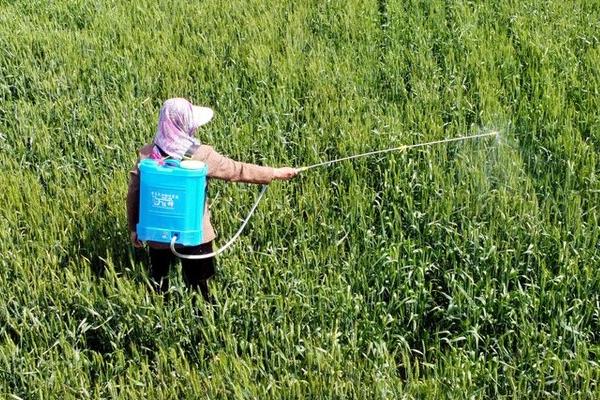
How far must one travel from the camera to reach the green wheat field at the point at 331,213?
286cm

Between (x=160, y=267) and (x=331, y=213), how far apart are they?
33.9 inches

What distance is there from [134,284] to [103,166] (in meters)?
1.13

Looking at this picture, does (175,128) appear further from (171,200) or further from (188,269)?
(188,269)

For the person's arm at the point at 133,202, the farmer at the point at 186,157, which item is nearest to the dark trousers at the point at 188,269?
the farmer at the point at 186,157

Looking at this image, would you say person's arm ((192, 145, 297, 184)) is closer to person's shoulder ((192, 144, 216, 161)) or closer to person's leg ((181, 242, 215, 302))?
person's shoulder ((192, 144, 216, 161))

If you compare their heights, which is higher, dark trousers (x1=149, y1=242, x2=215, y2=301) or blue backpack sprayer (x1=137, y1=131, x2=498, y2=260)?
blue backpack sprayer (x1=137, y1=131, x2=498, y2=260)

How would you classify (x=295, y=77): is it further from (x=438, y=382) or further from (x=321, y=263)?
(x=438, y=382)

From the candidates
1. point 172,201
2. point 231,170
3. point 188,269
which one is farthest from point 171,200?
point 188,269

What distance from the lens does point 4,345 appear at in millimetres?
3033

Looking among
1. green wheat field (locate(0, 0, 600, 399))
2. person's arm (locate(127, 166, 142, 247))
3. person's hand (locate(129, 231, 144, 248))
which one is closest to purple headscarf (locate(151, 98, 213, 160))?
person's arm (locate(127, 166, 142, 247))

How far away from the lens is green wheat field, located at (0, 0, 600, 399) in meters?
2.86

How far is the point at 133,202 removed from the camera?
10.0ft

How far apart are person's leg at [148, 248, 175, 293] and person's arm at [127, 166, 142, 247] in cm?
9

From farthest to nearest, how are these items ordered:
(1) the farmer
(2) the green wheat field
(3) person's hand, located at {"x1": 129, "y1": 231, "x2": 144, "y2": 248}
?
(3) person's hand, located at {"x1": 129, "y1": 231, "x2": 144, "y2": 248}, (1) the farmer, (2) the green wheat field
